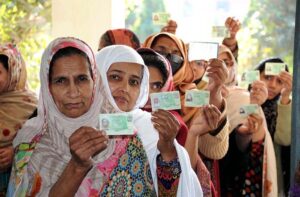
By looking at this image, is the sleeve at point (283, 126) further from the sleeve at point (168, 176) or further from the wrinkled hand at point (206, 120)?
the sleeve at point (168, 176)

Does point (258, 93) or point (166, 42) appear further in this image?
point (258, 93)

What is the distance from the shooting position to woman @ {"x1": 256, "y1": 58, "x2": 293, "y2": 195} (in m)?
3.49

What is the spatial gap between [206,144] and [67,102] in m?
0.98

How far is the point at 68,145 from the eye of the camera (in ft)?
6.00

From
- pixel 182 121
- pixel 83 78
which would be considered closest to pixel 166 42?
pixel 182 121

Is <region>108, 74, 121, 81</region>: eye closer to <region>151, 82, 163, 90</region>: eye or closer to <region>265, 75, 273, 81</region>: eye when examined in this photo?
<region>151, 82, 163, 90</region>: eye

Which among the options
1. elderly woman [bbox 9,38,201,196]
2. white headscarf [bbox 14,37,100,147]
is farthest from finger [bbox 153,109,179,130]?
white headscarf [bbox 14,37,100,147]

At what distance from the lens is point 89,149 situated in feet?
5.27

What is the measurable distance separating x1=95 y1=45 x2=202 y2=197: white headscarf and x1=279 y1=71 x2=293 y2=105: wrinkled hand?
1726 mm

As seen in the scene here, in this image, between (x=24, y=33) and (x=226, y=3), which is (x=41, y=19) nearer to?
(x=24, y=33)

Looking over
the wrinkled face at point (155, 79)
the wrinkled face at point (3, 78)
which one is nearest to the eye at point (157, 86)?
the wrinkled face at point (155, 79)

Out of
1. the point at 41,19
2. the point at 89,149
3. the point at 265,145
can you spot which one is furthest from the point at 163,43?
the point at 41,19

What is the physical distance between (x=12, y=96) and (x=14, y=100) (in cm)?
2

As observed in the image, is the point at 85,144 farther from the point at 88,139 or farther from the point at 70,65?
the point at 70,65
